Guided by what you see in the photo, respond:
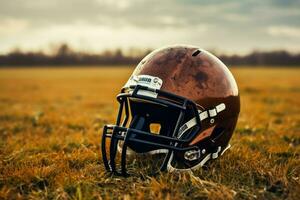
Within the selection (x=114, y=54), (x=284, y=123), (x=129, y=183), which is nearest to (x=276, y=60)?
(x=114, y=54)

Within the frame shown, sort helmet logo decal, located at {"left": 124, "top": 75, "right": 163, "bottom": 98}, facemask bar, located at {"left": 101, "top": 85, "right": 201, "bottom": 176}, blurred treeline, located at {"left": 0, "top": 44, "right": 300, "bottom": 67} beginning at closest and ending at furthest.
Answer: facemask bar, located at {"left": 101, "top": 85, "right": 201, "bottom": 176}, helmet logo decal, located at {"left": 124, "top": 75, "right": 163, "bottom": 98}, blurred treeline, located at {"left": 0, "top": 44, "right": 300, "bottom": 67}

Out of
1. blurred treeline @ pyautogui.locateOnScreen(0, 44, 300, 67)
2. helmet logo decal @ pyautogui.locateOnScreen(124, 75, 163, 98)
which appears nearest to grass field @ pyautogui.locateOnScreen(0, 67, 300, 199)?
helmet logo decal @ pyautogui.locateOnScreen(124, 75, 163, 98)

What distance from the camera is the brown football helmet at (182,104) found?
2.92 meters

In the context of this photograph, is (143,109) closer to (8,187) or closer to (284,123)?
(8,187)

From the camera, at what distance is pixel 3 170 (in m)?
3.36

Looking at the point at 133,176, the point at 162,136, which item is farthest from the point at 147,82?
the point at 133,176

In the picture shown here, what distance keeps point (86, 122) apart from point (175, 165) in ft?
11.7

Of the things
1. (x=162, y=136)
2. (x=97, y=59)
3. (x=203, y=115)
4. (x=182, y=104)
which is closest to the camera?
(x=162, y=136)

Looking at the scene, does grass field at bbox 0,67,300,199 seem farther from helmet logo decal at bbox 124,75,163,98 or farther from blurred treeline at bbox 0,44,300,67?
blurred treeline at bbox 0,44,300,67

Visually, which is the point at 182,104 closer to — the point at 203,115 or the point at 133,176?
the point at 203,115

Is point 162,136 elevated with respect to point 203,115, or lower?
lower

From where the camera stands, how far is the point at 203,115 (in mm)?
3080

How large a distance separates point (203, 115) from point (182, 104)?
0.28 meters

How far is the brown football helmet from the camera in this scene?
2916mm
